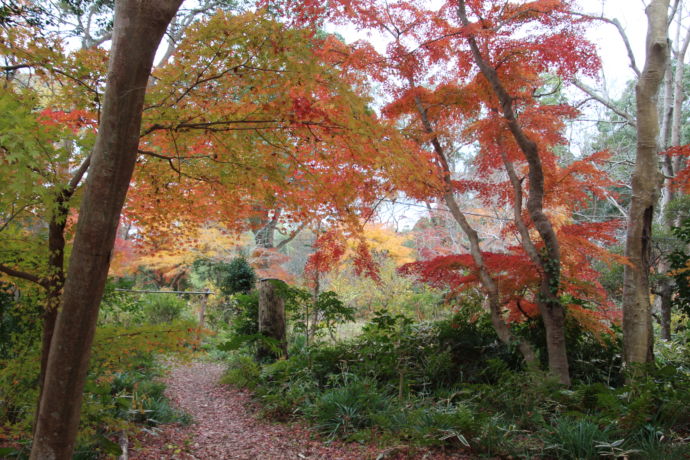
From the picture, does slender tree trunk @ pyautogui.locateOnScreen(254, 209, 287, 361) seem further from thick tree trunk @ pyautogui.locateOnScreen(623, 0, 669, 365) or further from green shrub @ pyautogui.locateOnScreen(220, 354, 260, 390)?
thick tree trunk @ pyautogui.locateOnScreen(623, 0, 669, 365)

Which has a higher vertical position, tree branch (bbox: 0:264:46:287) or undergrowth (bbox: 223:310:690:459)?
tree branch (bbox: 0:264:46:287)

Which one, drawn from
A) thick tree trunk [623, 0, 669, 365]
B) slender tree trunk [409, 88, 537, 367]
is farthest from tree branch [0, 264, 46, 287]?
thick tree trunk [623, 0, 669, 365]

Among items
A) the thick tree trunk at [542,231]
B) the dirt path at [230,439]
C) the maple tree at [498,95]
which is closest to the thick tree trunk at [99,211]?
the dirt path at [230,439]

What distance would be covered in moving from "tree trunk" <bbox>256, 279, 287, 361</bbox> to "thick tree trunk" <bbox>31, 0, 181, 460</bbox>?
4360mm

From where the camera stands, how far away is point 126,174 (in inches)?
74.2

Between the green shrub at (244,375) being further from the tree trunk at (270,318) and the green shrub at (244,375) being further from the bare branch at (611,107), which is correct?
the bare branch at (611,107)

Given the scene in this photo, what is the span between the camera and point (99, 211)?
184cm

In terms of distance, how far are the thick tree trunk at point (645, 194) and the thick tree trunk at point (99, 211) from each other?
15.1 feet

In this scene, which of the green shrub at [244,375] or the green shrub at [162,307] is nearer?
the green shrub at [244,375]

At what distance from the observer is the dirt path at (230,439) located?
3.37 m

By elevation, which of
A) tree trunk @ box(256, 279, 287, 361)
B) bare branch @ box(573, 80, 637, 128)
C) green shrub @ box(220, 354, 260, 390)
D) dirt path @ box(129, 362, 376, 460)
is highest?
bare branch @ box(573, 80, 637, 128)

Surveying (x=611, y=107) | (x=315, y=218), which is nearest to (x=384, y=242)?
(x=611, y=107)

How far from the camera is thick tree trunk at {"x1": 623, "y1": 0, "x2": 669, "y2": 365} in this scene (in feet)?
14.2

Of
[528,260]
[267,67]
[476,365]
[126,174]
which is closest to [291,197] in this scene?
[267,67]
